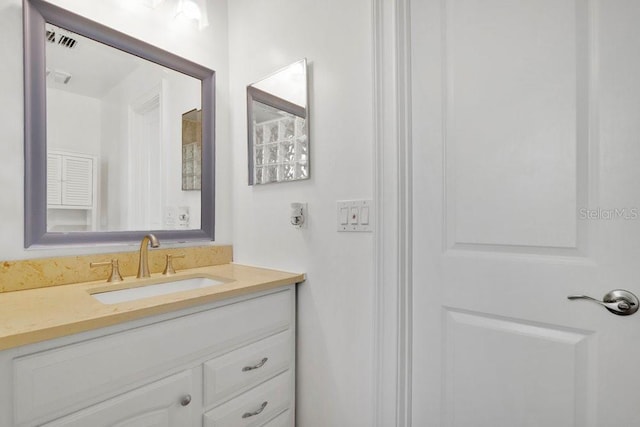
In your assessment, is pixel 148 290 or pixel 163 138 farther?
pixel 163 138

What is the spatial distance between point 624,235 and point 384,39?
946 millimetres

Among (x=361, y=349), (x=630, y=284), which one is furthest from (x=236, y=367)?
(x=630, y=284)

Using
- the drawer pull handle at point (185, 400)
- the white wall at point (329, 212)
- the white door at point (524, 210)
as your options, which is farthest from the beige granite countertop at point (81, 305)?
the white door at point (524, 210)

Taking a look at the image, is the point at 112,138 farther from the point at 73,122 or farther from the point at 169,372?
the point at 169,372

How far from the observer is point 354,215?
3.92 ft

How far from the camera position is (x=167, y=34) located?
4.81 feet

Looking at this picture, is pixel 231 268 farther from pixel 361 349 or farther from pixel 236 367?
pixel 361 349

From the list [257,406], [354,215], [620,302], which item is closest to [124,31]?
[354,215]

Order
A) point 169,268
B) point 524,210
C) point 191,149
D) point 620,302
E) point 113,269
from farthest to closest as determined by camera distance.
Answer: point 191,149, point 169,268, point 113,269, point 524,210, point 620,302

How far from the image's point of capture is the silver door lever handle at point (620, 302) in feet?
2.57

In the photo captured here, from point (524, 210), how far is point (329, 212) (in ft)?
2.22

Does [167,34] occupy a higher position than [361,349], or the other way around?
[167,34]

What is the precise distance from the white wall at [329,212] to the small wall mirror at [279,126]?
43 millimetres

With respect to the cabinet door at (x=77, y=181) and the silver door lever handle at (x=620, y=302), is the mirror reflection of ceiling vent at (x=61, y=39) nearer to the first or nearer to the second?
the cabinet door at (x=77, y=181)
